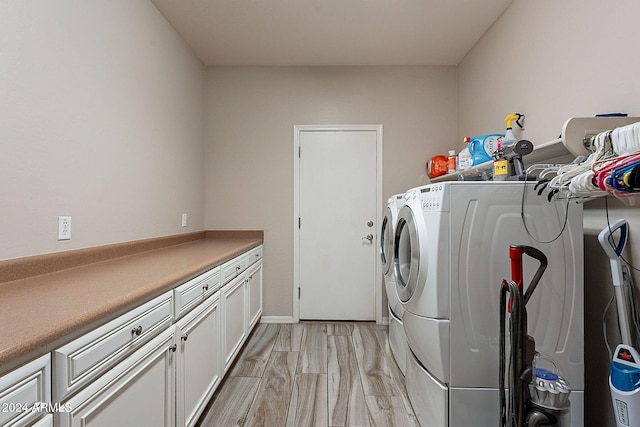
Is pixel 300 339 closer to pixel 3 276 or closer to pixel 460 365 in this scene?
pixel 460 365

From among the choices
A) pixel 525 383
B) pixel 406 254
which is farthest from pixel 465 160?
pixel 525 383

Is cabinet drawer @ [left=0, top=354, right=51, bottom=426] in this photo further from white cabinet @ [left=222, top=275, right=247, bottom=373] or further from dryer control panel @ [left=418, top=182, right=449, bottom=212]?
dryer control panel @ [left=418, top=182, right=449, bottom=212]

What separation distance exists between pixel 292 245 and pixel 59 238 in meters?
2.02

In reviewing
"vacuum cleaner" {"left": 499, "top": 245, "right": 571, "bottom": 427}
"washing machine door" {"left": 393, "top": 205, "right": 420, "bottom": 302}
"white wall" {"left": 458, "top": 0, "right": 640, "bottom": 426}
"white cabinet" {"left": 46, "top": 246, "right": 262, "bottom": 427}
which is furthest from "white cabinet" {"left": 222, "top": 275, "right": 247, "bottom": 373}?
"white wall" {"left": 458, "top": 0, "right": 640, "bottom": 426}

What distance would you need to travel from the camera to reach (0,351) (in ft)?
1.96

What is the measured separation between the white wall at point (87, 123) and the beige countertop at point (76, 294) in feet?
0.59

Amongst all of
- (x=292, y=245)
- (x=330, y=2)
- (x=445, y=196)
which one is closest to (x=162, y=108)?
(x=330, y=2)

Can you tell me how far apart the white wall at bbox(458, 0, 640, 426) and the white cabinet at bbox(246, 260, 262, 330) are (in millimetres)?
2220

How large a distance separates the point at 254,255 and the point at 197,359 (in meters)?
1.34

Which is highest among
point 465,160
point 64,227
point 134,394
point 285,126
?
point 285,126

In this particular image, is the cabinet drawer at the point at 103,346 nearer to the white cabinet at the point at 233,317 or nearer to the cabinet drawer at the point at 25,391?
the cabinet drawer at the point at 25,391

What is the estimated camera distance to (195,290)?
1.52 m

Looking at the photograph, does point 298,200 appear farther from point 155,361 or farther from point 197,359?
point 155,361

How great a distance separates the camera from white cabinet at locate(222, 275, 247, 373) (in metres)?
2.01
